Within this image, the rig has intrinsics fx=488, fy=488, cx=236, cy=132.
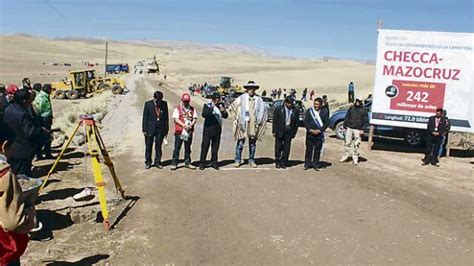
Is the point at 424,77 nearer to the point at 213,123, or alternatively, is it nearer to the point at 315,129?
the point at 315,129

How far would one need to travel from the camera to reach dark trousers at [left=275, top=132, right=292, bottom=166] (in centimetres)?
1134

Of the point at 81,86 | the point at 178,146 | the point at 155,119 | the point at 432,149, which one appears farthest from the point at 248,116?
the point at 81,86

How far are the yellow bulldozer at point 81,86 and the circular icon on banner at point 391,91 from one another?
2629cm

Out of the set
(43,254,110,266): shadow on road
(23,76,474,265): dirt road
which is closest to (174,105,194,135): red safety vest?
(23,76,474,265): dirt road

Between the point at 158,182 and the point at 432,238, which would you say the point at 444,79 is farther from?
the point at 158,182

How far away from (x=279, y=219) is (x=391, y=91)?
26.4 feet

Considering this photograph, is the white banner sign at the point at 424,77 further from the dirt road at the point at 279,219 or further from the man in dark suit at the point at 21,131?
the man in dark suit at the point at 21,131

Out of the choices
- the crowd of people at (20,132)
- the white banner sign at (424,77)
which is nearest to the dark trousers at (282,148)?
the white banner sign at (424,77)

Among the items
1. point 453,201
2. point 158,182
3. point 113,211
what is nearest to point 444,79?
point 453,201

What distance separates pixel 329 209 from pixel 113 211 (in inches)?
142

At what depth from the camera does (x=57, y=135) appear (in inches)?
639

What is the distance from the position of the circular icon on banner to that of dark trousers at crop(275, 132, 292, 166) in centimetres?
458

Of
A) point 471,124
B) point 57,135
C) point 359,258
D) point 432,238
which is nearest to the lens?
point 359,258

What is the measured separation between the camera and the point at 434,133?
1282 cm
